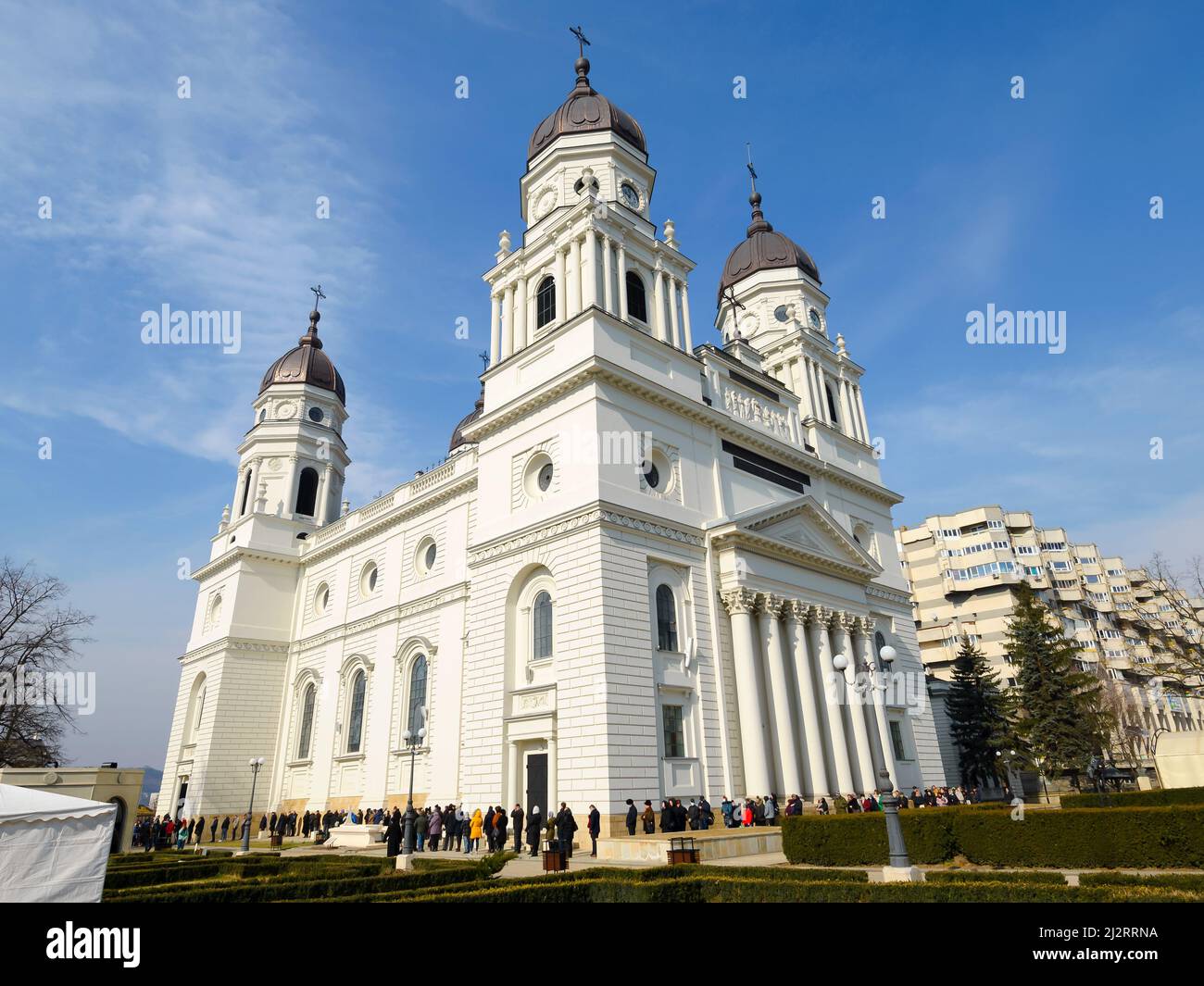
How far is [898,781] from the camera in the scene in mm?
33438

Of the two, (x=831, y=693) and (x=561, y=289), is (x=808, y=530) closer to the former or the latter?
(x=831, y=693)

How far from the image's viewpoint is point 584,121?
1378 inches

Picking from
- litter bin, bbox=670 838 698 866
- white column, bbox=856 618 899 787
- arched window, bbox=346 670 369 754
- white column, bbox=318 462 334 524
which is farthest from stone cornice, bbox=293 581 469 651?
litter bin, bbox=670 838 698 866

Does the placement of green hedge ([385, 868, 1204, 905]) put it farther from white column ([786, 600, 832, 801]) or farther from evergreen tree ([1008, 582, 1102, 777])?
evergreen tree ([1008, 582, 1102, 777])

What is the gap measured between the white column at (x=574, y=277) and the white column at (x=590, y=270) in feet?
0.97

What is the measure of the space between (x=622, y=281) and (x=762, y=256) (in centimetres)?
1902

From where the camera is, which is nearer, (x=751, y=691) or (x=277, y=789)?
(x=751, y=691)

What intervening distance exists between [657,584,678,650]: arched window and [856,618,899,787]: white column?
9435 mm

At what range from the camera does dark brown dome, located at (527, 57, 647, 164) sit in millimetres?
34875
